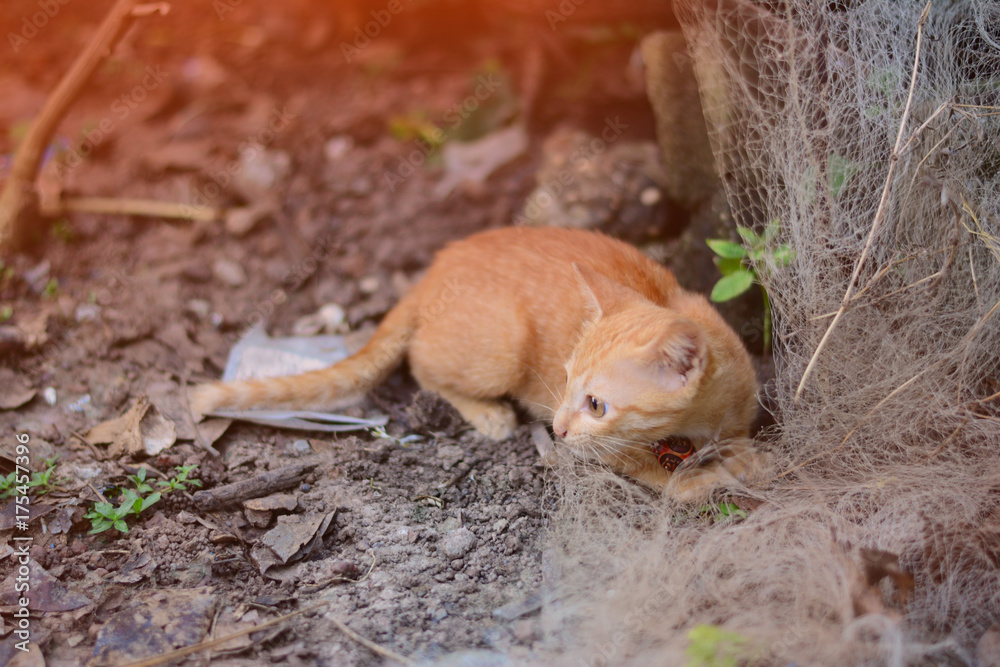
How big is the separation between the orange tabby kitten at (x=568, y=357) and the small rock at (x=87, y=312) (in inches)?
37.9

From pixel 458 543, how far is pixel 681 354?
105 centimetres

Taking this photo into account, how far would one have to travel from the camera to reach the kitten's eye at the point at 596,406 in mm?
2473

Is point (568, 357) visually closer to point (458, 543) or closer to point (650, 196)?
point (458, 543)

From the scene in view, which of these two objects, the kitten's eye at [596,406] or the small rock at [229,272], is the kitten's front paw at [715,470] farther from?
the small rock at [229,272]

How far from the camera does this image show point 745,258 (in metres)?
2.92

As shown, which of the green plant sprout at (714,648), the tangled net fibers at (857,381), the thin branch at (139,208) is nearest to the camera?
the green plant sprout at (714,648)

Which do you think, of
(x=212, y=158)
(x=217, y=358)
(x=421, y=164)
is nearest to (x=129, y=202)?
(x=212, y=158)

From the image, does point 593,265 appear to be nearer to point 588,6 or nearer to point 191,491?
point 191,491

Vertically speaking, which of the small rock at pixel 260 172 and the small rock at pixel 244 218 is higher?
the small rock at pixel 260 172

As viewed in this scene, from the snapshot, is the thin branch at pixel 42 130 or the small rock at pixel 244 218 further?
the small rock at pixel 244 218

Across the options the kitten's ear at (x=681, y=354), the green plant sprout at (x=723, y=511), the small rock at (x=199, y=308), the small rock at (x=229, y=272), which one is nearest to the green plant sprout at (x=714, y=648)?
the green plant sprout at (x=723, y=511)

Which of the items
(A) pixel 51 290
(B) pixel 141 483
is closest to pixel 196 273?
(A) pixel 51 290

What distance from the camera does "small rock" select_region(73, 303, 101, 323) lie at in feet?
11.2

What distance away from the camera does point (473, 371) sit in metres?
3.12
